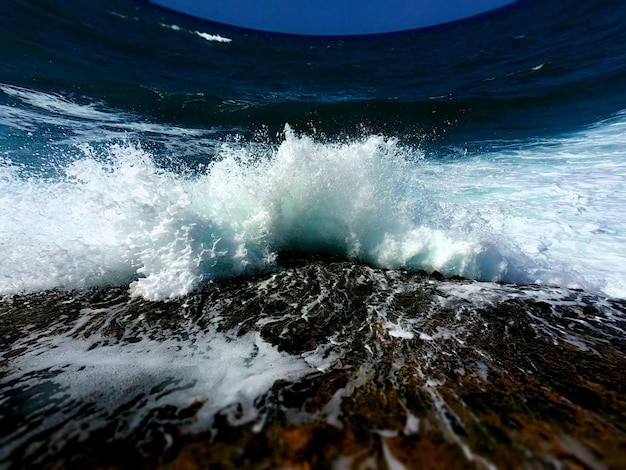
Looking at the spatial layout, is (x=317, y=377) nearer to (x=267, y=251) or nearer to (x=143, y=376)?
(x=143, y=376)

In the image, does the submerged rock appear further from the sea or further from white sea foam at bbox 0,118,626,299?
white sea foam at bbox 0,118,626,299

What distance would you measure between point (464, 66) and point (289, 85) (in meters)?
12.5

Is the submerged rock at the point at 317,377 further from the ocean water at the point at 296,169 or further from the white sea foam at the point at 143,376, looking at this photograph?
the ocean water at the point at 296,169

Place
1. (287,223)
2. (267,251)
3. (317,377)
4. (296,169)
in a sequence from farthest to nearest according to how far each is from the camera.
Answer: (296,169) < (287,223) < (267,251) < (317,377)

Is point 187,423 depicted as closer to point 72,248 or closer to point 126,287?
point 126,287

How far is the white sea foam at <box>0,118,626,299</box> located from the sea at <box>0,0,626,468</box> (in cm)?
3

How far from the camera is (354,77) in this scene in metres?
23.3

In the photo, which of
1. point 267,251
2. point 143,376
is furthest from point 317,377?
point 267,251

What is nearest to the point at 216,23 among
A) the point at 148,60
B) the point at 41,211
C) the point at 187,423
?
the point at 148,60

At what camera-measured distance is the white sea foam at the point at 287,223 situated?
4.76 meters

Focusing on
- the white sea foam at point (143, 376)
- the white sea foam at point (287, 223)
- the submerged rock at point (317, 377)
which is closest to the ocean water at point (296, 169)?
the white sea foam at point (287, 223)

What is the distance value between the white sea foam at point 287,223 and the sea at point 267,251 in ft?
0.11

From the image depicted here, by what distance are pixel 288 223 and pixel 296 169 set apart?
102cm

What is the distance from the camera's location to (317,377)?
2613 millimetres
